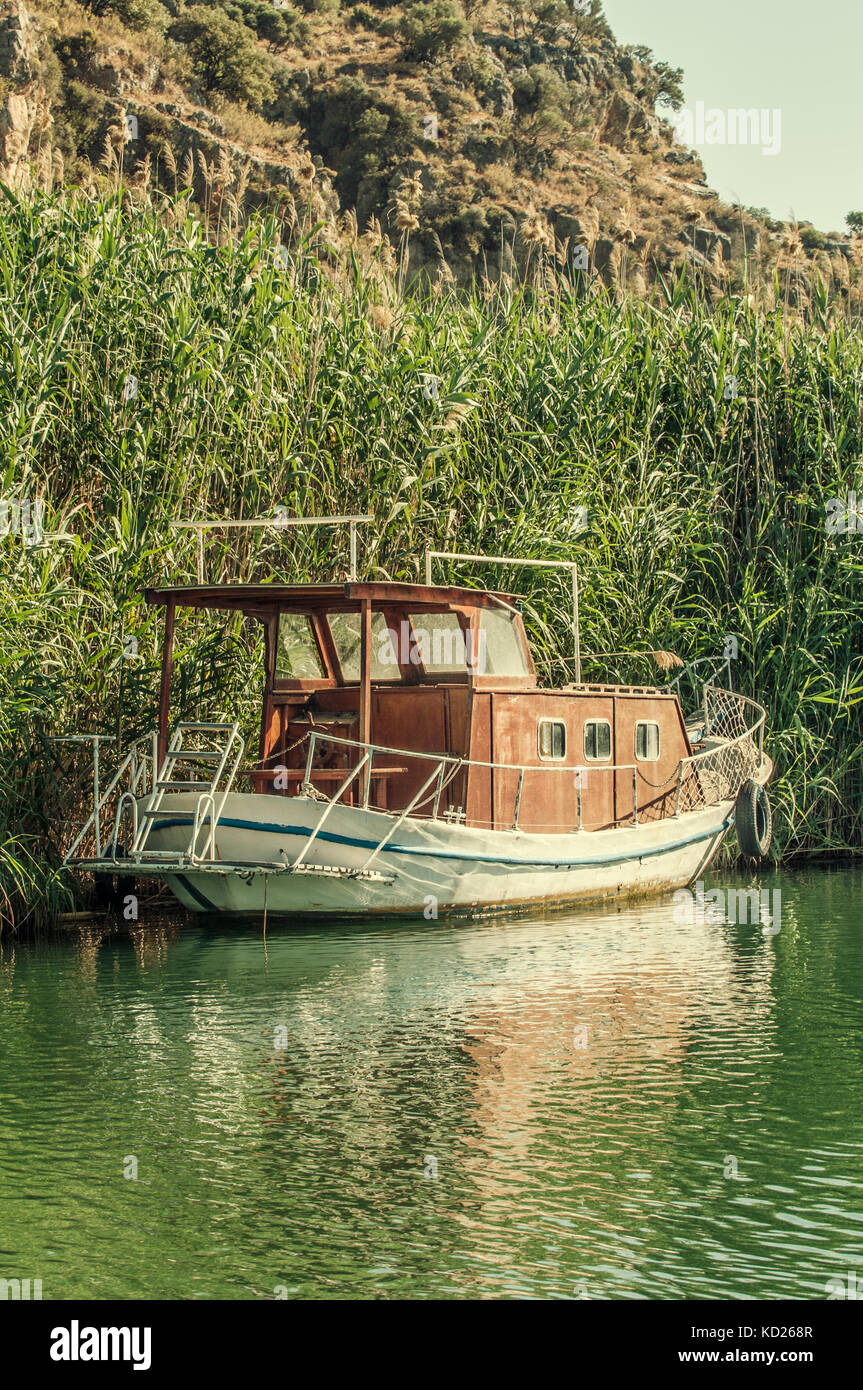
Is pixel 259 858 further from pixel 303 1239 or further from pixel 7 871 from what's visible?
pixel 303 1239

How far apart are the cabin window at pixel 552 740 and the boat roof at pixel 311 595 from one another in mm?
1132

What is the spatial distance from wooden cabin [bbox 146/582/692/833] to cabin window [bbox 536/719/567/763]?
0.01m

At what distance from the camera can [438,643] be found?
13.6m

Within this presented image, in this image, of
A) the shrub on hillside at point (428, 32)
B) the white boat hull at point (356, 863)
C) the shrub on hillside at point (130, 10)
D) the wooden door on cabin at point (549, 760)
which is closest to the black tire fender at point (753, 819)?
the wooden door on cabin at point (549, 760)

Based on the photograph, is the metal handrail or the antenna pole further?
the antenna pole

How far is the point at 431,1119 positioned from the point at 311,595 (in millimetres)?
6119

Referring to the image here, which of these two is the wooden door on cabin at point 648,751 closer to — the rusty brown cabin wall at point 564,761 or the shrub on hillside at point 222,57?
the rusty brown cabin wall at point 564,761

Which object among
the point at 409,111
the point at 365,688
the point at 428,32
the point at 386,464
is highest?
the point at 428,32

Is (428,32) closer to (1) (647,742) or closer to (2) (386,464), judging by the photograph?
(2) (386,464)

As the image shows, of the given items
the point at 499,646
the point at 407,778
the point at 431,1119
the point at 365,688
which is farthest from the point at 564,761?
the point at 431,1119

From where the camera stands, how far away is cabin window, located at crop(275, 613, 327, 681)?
13406mm

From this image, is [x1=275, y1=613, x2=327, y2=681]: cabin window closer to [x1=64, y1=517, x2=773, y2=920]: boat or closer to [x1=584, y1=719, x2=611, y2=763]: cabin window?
[x1=64, y1=517, x2=773, y2=920]: boat

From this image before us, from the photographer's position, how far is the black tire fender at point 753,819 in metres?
14.7

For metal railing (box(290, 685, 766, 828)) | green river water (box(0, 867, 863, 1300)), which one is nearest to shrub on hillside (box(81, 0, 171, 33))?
metal railing (box(290, 685, 766, 828))
